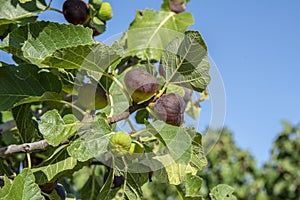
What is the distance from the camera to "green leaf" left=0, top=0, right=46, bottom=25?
53.9 inches

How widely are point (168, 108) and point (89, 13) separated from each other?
20.5 inches

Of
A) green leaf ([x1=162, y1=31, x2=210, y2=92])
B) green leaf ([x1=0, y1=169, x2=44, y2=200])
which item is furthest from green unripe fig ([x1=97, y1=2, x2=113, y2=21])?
green leaf ([x1=0, y1=169, x2=44, y2=200])

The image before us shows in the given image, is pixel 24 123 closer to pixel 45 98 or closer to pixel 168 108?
pixel 45 98

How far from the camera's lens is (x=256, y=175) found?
26.0ft

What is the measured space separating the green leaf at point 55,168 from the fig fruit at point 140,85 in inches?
8.8

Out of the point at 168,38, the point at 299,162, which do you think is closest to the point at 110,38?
the point at 168,38

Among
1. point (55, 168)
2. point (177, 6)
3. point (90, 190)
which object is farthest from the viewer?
point (177, 6)

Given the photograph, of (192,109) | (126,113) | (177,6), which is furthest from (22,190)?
(177,6)

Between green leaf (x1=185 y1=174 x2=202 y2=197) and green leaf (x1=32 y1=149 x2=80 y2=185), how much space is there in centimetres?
26

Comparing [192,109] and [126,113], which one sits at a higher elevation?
[126,113]

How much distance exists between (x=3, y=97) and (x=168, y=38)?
634 millimetres

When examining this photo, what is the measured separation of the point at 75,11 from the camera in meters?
1.42

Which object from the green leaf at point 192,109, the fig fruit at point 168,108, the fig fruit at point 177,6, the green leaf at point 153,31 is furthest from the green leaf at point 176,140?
the fig fruit at point 177,6

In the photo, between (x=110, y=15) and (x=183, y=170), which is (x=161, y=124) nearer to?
(x=183, y=170)
